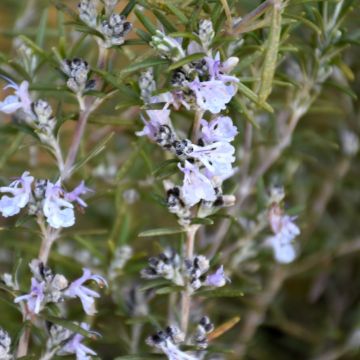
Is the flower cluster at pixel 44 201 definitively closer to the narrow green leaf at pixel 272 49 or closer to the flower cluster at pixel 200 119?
the flower cluster at pixel 200 119

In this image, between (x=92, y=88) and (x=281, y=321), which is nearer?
(x=92, y=88)

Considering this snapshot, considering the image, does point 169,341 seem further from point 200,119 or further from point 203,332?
point 200,119

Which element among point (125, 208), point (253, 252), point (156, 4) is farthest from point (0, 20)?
point (156, 4)

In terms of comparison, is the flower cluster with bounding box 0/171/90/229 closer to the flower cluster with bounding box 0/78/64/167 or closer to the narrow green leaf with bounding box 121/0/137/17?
the flower cluster with bounding box 0/78/64/167

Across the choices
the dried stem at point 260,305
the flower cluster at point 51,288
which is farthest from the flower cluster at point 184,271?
the dried stem at point 260,305

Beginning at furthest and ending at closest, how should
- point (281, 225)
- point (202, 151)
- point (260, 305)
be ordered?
1. point (260, 305)
2. point (281, 225)
3. point (202, 151)

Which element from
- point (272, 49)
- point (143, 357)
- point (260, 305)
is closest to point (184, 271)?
point (143, 357)

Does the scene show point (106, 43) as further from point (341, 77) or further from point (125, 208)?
point (341, 77)
